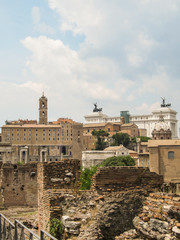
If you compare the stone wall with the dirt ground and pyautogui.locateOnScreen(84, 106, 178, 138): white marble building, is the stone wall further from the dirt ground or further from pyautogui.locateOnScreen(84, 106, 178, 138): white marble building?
pyautogui.locateOnScreen(84, 106, 178, 138): white marble building

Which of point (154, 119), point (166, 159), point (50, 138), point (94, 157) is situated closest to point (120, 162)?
point (166, 159)

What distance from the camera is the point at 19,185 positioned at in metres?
16.4

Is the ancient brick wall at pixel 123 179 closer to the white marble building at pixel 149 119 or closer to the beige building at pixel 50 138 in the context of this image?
the beige building at pixel 50 138

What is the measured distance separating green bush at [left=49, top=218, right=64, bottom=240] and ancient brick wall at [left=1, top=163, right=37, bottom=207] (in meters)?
8.24

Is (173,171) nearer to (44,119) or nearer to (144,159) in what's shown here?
(144,159)

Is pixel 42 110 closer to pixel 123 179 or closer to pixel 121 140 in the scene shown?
pixel 121 140

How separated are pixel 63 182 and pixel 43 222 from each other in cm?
136

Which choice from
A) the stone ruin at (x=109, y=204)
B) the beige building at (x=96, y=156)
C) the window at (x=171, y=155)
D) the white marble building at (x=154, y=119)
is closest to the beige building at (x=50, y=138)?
the beige building at (x=96, y=156)

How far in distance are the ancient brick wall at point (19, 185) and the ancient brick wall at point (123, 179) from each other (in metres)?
8.42

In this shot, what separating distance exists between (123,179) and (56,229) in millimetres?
2009

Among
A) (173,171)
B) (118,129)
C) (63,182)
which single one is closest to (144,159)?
(173,171)

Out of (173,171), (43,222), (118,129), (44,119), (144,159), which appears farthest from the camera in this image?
(118,129)

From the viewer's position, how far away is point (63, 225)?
8250 mm

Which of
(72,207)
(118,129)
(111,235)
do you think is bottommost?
(111,235)
